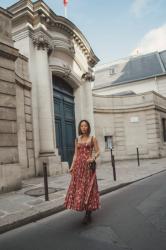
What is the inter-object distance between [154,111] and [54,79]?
876 centimetres

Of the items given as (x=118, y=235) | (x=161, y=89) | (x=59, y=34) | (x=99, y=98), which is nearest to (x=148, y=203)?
(x=118, y=235)

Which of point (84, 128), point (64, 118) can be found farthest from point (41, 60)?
point (84, 128)

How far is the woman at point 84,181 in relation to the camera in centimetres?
394

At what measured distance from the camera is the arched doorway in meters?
12.9

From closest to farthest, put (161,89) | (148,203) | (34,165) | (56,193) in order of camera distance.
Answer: (148,203) < (56,193) < (34,165) < (161,89)

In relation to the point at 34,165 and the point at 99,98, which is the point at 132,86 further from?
the point at 34,165

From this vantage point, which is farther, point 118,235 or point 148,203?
point 148,203

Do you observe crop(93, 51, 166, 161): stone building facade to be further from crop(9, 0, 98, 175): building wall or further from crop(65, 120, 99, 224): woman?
crop(65, 120, 99, 224): woman

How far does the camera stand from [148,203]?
513 centimetres

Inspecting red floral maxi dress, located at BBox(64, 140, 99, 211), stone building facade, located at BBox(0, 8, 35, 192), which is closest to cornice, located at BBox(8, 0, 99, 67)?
stone building facade, located at BBox(0, 8, 35, 192)

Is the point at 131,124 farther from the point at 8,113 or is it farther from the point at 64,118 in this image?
the point at 8,113

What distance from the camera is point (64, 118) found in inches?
537

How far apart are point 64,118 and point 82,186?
9.77 meters

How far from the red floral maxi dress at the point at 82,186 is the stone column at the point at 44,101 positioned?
22.1 feet
